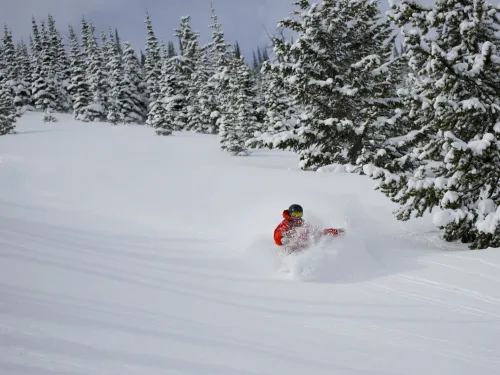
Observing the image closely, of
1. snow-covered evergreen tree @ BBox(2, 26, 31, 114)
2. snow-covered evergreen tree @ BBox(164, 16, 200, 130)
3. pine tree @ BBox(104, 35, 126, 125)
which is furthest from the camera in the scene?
snow-covered evergreen tree @ BBox(2, 26, 31, 114)

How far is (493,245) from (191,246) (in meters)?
6.33

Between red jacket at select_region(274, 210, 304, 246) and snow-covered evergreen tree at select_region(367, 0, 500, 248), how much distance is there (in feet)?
6.35

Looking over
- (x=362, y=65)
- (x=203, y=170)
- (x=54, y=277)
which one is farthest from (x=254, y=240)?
(x=362, y=65)

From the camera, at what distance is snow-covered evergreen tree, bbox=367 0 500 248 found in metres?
7.36

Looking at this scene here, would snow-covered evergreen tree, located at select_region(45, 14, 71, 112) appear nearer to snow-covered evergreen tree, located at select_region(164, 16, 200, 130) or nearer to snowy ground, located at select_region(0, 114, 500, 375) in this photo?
snow-covered evergreen tree, located at select_region(164, 16, 200, 130)

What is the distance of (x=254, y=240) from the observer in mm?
8219

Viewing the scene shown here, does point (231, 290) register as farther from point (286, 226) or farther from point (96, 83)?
point (96, 83)

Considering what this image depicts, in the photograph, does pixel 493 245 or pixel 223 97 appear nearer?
pixel 493 245

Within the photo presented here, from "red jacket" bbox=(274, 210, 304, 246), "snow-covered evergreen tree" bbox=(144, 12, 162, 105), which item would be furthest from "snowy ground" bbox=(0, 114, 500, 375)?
"snow-covered evergreen tree" bbox=(144, 12, 162, 105)

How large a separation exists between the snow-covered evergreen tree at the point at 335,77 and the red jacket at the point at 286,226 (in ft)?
24.3

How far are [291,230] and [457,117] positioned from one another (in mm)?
4508

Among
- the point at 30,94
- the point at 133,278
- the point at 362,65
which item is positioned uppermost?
the point at 30,94

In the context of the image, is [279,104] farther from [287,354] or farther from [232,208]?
[287,354]

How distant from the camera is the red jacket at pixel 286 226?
727 cm
